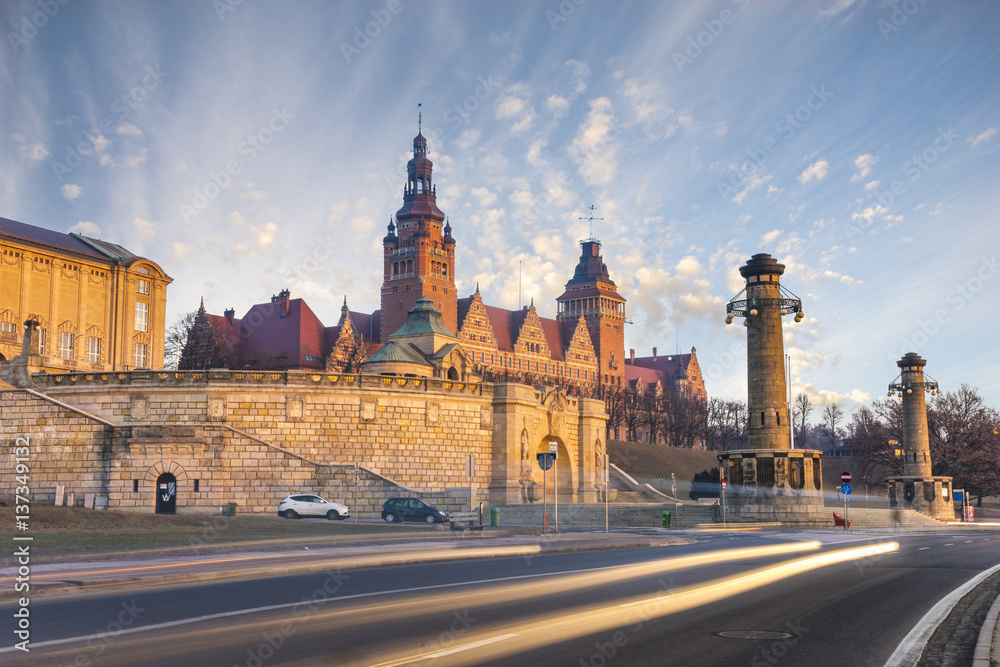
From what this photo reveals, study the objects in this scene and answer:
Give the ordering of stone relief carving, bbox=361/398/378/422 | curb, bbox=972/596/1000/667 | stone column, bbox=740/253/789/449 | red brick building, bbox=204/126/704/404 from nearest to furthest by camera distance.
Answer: curb, bbox=972/596/1000/667 < stone column, bbox=740/253/789/449 < stone relief carving, bbox=361/398/378/422 < red brick building, bbox=204/126/704/404

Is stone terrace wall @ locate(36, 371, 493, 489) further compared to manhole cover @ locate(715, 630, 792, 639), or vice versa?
stone terrace wall @ locate(36, 371, 493, 489)

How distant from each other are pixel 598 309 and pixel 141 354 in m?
89.9

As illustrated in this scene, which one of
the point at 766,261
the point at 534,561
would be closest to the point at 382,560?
the point at 534,561

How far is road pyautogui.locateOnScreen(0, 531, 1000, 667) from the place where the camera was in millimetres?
10023

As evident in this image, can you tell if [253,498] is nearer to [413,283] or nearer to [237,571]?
[237,571]

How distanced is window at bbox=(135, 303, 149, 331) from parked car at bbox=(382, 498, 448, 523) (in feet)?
160

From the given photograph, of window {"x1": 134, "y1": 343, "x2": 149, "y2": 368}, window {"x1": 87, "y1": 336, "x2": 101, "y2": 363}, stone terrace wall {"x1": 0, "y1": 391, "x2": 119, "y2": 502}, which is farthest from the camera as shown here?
window {"x1": 134, "y1": 343, "x2": 149, "y2": 368}

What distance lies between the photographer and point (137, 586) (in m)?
16.5

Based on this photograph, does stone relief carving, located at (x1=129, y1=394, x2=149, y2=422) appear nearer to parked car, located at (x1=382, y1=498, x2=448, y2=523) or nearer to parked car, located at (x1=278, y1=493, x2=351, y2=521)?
parked car, located at (x1=278, y1=493, x2=351, y2=521)

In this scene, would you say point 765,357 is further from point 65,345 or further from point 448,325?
point 448,325

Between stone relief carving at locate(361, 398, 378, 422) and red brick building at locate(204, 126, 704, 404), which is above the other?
red brick building at locate(204, 126, 704, 404)

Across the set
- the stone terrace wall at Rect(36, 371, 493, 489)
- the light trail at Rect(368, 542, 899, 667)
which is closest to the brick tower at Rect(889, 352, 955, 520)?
the stone terrace wall at Rect(36, 371, 493, 489)

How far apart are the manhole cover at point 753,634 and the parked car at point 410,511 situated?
3089 cm

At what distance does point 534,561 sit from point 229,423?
99.0 ft
